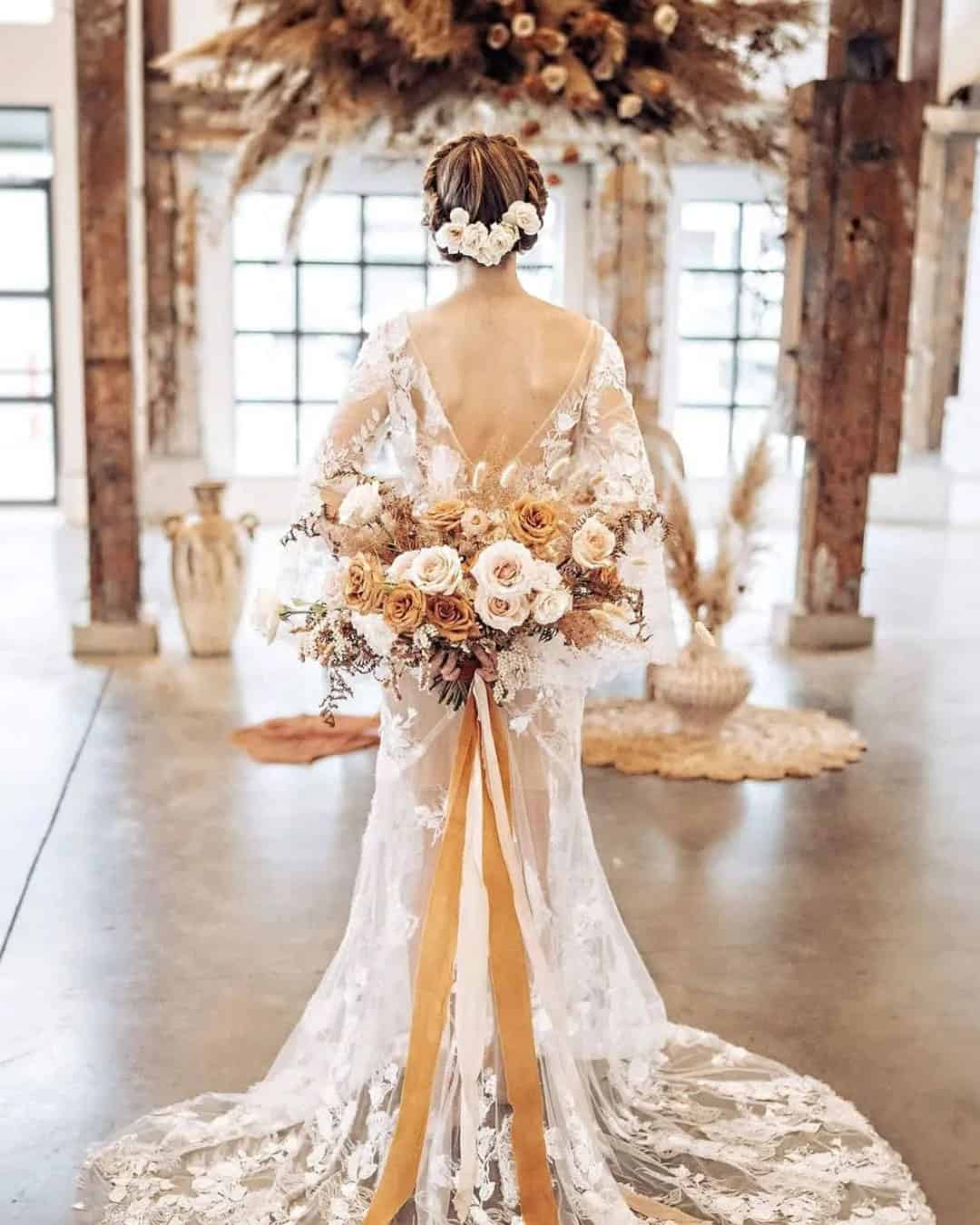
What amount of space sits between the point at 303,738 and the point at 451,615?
3.39 metres

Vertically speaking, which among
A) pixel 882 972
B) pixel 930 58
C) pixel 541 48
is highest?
pixel 930 58

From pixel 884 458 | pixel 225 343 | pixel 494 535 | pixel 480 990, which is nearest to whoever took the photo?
pixel 494 535

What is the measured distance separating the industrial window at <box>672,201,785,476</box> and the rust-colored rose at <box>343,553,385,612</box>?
929cm

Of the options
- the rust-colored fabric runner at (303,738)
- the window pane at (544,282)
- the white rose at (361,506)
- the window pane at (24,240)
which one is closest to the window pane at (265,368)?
the window pane at (24,240)

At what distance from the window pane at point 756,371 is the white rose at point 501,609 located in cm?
964

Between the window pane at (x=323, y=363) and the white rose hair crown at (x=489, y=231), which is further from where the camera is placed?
the window pane at (x=323, y=363)

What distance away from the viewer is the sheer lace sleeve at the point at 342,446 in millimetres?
2875

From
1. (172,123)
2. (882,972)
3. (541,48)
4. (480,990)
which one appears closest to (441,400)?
(480,990)

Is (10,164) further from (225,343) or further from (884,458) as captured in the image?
(884,458)

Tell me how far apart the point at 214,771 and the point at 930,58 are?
7.99 meters

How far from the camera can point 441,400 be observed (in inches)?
113

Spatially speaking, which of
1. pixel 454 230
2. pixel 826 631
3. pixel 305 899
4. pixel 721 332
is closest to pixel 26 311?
pixel 721 332

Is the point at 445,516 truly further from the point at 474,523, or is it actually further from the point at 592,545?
the point at 592,545

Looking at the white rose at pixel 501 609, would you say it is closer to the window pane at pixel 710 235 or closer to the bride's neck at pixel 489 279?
the bride's neck at pixel 489 279
